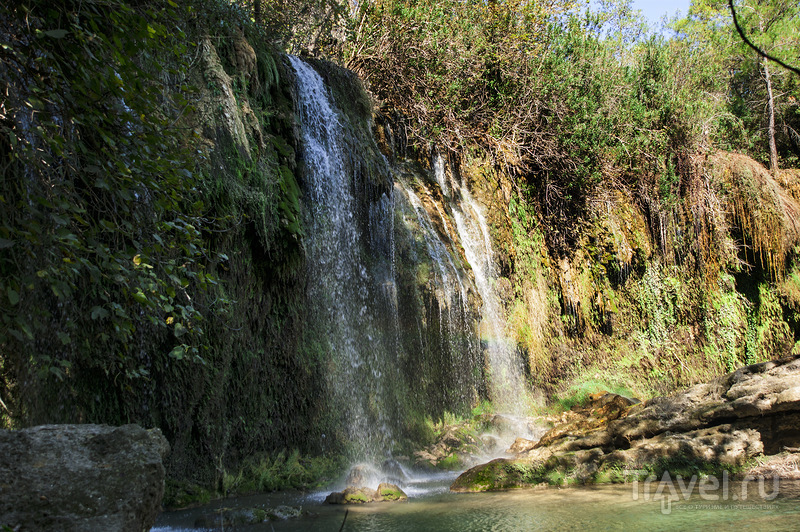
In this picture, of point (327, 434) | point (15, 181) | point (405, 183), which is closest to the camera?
point (15, 181)

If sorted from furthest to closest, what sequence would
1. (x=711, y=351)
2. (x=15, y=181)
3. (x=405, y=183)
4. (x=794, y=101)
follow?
(x=794, y=101)
(x=711, y=351)
(x=405, y=183)
(x=15, y=181)

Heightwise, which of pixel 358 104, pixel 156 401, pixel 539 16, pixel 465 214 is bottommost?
pixel 156 401

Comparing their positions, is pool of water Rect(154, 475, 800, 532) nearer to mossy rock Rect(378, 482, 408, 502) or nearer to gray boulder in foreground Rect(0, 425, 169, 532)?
mossy rock Rect(378, 482, 408, 502)

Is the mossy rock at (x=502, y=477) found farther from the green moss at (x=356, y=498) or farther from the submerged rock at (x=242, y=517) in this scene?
the submerged rock at (x=242, y=517)

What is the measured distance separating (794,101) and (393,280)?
1463 centimetres

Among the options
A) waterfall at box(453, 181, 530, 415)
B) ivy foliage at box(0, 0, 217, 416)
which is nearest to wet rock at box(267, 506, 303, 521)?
ivy foliage at box(0, 0, 217, 416)

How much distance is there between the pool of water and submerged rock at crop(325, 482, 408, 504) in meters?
0.13

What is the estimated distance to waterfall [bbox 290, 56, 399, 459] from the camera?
8.37 metres

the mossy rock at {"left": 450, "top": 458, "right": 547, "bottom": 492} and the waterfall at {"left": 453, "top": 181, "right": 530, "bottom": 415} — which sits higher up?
the waterfall at {"left": 453, "top": 181, "right": 530, "bottom": 415}

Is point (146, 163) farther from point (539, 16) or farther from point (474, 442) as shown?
point (539, 16)

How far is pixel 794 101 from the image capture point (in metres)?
16.4

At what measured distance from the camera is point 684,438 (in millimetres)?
6094

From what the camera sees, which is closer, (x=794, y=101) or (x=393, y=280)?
(x=393, y=280)

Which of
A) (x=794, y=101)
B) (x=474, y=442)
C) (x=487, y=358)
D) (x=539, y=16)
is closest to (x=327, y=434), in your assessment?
(x=474, y=442)
